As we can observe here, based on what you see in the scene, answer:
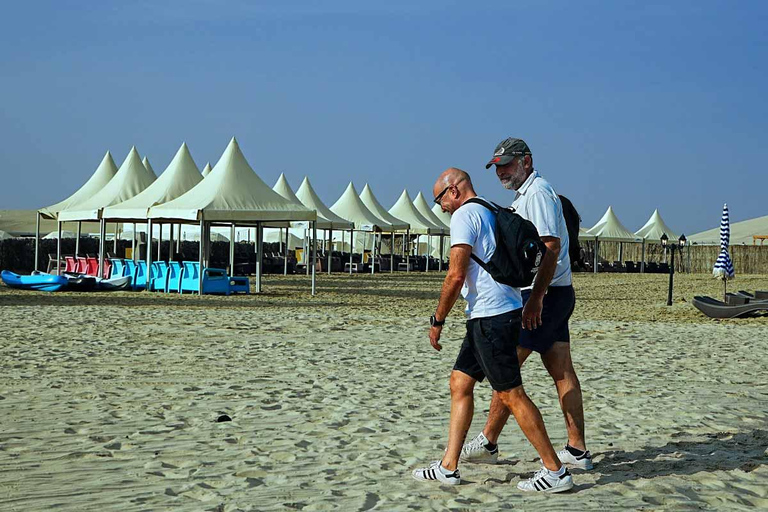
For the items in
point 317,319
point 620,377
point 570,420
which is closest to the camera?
point 570,420

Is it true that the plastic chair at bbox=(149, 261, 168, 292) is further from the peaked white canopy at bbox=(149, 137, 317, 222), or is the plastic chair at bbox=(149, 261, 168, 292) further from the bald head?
the bald head

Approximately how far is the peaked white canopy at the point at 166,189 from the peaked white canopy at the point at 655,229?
28.3 meters

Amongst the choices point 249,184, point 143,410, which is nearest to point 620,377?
point 143,410

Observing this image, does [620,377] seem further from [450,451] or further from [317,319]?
[317,319]

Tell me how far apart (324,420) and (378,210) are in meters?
36.1

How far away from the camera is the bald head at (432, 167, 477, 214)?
4.29 m

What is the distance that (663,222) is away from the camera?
50.7 metres

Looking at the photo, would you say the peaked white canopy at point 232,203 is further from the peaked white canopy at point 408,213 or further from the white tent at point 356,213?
the peaked white canopy at point 408,213

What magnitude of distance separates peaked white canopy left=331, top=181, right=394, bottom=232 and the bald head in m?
32.7

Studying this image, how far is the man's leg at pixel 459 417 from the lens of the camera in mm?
4270

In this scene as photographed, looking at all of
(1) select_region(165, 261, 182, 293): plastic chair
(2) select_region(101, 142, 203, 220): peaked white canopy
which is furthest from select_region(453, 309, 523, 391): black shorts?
(2) select_region(101, 142, 203, 220): peaked white canopy

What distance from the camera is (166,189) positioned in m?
25.7

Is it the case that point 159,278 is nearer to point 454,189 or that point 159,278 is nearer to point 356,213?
point 356,213

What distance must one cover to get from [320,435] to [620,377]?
367cm
